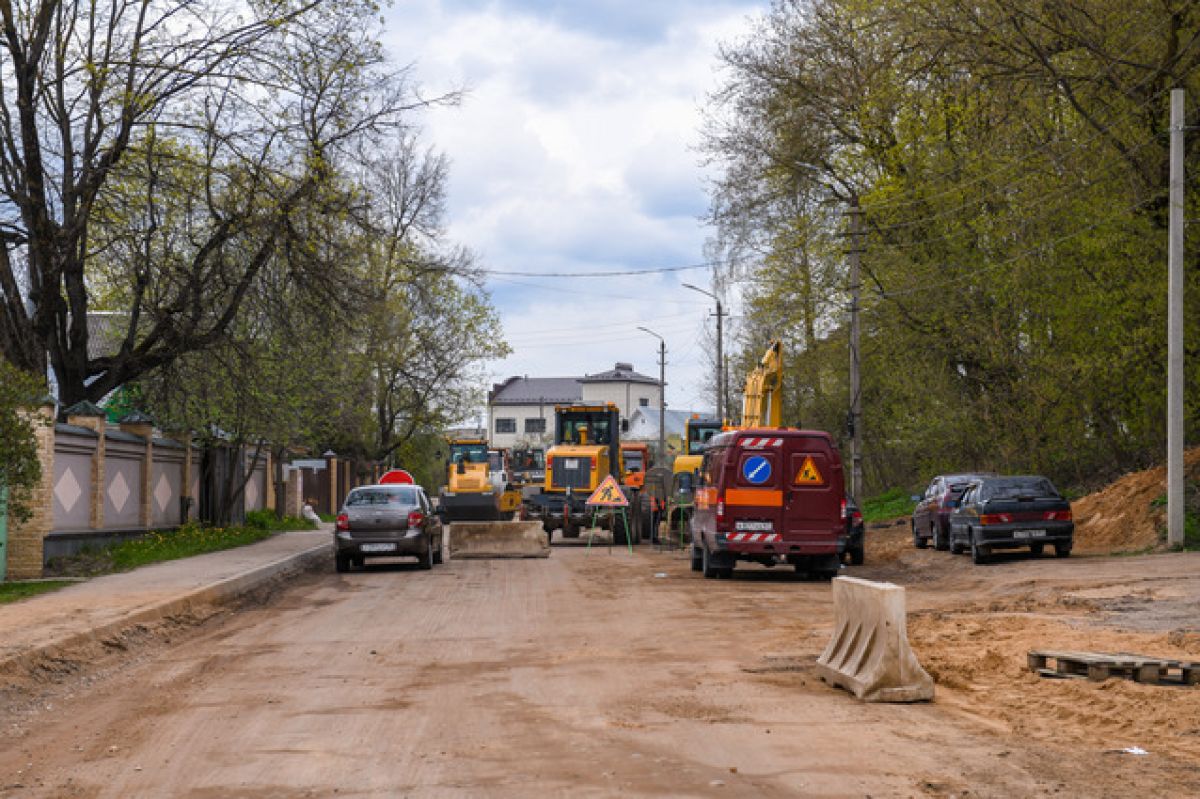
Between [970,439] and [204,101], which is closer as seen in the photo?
[204,101]

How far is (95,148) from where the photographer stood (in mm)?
23906

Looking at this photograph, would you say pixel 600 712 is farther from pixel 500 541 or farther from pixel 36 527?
pixel 500 541

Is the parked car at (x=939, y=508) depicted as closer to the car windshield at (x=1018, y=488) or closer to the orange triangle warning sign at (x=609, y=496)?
the car windshield at (x=1018, y=488)

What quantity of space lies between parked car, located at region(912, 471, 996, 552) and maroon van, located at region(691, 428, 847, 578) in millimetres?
6323

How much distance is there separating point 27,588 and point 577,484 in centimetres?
1923

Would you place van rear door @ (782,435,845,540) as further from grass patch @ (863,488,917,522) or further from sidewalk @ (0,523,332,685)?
grass patch @ (863,488,917,522)

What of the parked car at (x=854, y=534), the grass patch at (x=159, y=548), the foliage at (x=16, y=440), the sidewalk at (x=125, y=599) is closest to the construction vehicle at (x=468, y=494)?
the grass patch at (x=159, y=548)

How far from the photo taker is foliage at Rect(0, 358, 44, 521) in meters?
18.0

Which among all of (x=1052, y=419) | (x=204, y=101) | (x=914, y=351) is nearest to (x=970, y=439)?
(x=914, y=351)

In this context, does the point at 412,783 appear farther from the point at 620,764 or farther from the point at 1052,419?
the point at 1052,419

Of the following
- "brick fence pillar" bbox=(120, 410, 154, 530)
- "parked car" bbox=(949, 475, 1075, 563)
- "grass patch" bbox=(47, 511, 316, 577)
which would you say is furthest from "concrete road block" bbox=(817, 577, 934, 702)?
"brick fence pillar" bbox=(120, 410, 154, 530)

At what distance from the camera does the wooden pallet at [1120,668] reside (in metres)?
9.93

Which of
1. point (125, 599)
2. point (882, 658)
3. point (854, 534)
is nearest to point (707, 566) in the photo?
point (854, 534)

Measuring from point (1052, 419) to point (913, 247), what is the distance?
23.8ft
